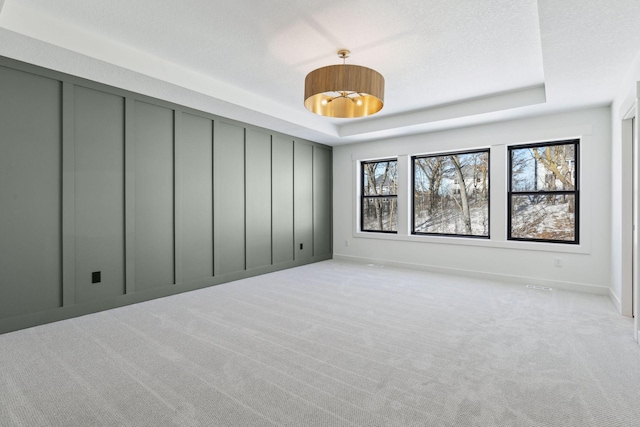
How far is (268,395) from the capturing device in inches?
78.4

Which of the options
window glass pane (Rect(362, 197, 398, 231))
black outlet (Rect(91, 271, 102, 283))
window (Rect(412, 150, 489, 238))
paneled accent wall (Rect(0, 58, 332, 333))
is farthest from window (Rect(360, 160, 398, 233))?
black outlet (Rect(91, 271, 102, 283))

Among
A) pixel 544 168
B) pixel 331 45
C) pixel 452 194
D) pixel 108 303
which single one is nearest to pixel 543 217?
pixel 544 168

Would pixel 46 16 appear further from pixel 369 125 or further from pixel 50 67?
pixel 369 125

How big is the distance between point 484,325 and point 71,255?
13.5ft

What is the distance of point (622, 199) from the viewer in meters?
3.57

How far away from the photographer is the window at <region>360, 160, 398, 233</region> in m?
6.41

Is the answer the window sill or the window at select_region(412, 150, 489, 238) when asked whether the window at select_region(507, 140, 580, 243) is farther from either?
the window at select_region(412, 150, 489, 238)

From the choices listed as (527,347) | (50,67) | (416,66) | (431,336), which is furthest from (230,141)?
(527,347)

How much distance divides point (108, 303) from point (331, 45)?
11.7 ft

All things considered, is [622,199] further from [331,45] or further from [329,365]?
[329,365]

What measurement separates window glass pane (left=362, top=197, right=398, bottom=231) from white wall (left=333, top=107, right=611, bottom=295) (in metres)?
0.25

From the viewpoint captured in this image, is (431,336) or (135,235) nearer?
(431,336)

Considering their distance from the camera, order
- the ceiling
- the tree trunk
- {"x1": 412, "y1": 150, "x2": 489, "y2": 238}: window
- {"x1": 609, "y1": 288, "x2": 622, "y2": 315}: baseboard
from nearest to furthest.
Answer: the ceiling < {"x1": 609, "y1": 288, "x2": 622, "y2": 315}: baseboard < {"x1": 412, "y1": 150, "x2": 489, "y2": 238}: window < the tree trunk

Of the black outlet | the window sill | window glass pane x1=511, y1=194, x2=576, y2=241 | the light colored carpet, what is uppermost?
window glass pane x1=511, y1=194, x2=576, y2=241
